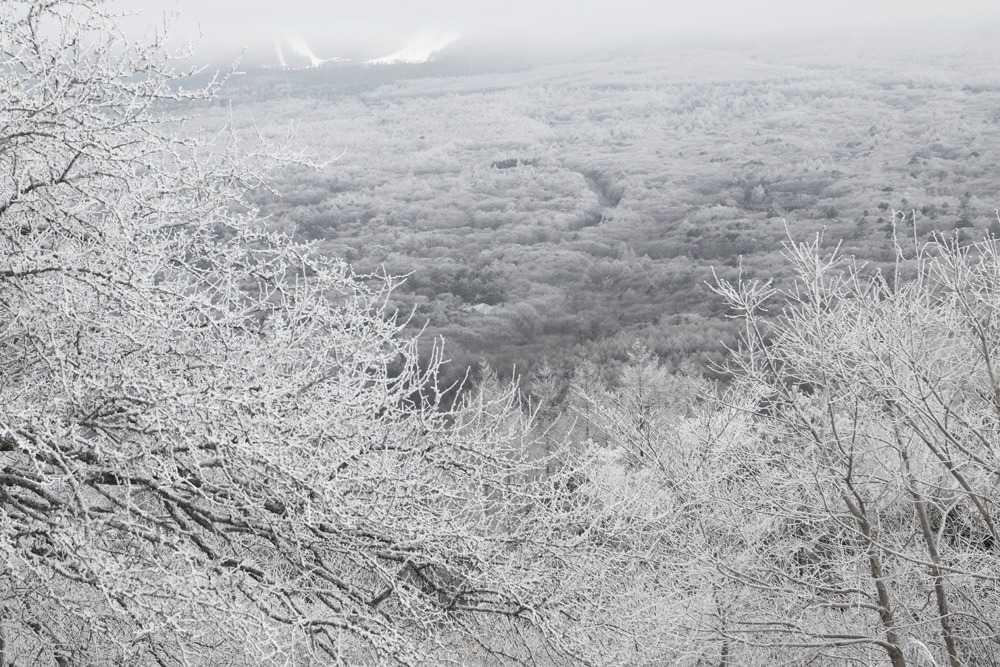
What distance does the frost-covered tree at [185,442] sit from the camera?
376 cm

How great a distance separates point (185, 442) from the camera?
12.6 ft

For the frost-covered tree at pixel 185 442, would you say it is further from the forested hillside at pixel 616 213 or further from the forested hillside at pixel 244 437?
the forested hillside at pixel 616 213

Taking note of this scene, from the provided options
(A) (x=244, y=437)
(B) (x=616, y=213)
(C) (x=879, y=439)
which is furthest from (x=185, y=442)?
(B) (x=616, y=213)

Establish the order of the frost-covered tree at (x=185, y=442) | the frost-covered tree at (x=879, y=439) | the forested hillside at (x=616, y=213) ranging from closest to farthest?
the frost-covered tree at (x=185, y=442) → the frost-covered tree at (x=879, y=439) → the forested hillside at (x=616, y=213)

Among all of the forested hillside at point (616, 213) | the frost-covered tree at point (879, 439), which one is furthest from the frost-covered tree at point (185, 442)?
the forested hillside at point (616, 213)

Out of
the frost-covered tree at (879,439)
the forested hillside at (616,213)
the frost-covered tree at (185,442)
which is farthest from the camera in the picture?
the forested hillside at (616,213)

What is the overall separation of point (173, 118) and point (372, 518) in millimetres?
2445

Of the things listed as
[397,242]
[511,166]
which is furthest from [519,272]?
[511,166]

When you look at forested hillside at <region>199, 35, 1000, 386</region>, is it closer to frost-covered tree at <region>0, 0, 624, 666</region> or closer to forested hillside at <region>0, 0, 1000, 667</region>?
forested hillside at <region>0, 0, 1000, 667</region>

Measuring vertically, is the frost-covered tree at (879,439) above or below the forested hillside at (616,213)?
above

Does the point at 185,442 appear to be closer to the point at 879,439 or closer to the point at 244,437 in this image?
the point at 244,437

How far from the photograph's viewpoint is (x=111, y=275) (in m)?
3.86

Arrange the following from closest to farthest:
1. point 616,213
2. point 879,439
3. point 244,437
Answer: point 244,437
point 879,439
point 616,213

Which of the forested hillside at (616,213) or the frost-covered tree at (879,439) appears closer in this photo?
the frost-covered tree at (879,439)
